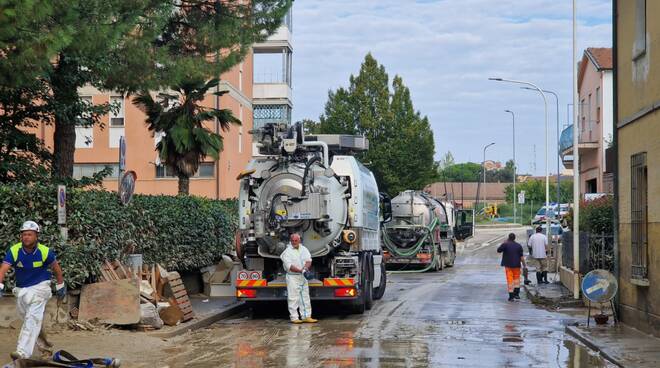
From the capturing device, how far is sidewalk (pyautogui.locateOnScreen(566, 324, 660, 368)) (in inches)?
488

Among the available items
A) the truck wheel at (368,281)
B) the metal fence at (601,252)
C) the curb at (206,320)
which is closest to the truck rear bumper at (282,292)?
the curb at (206,320)

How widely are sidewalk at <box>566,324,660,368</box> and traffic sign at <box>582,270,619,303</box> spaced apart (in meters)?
0.57

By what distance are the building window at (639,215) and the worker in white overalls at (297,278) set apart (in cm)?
586

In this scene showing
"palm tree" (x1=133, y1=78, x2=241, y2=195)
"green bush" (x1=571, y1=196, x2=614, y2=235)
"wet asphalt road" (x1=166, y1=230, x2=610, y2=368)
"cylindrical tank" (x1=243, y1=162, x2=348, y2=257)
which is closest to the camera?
"wet asphalt road" (x1=166, y1=230, x2=610, y2=368)

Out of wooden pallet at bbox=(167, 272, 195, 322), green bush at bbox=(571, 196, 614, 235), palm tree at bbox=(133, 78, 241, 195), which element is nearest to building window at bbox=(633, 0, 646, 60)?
green bush at bbox=(571, 196, 614, 235)

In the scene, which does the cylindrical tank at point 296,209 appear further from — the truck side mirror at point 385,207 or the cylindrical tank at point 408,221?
the cylindrical tank at point 408,221

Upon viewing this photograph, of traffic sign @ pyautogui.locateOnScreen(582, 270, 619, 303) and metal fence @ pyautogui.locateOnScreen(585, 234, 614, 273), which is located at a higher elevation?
metal fence @ pyautogui.locateOnScreen(585, 234, 614, 273)

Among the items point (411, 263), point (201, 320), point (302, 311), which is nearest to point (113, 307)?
point (201, 320)

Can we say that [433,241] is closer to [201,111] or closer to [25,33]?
[201,111]

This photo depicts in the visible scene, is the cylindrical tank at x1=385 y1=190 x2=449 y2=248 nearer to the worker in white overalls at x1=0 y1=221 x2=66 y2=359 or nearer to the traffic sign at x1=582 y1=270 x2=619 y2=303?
the traffic sign at x1=582 y1=270 x2=619 y2=303

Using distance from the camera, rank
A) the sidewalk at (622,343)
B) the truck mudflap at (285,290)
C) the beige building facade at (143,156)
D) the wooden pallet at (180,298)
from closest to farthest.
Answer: the sidewalk at (622,343)
the wooden pallet at (180,298)
the truck mudflap at (285,290)
the beige building facade at (143,156)

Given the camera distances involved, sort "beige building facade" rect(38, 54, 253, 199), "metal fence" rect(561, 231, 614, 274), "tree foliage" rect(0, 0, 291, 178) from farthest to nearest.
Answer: "beige building facade" rect(38, 54, 253, 199) → "metal fence" rect(561, 231, 614, 274) → "tree foliage" rect(0, 0, 291, 178)

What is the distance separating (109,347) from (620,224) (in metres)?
9.32

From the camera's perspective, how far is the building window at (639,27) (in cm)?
1596
